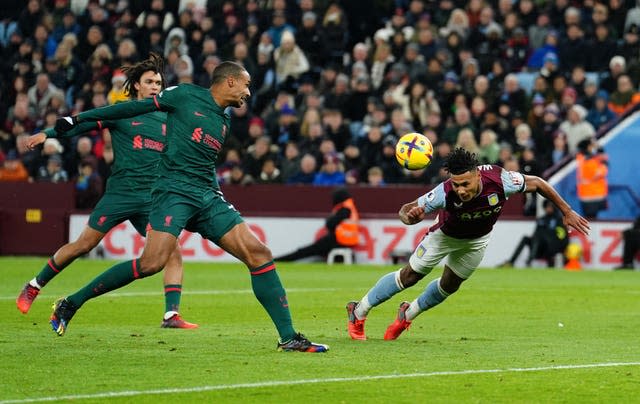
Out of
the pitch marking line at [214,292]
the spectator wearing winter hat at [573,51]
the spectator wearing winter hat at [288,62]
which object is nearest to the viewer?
the pitch marking line at [214,292]

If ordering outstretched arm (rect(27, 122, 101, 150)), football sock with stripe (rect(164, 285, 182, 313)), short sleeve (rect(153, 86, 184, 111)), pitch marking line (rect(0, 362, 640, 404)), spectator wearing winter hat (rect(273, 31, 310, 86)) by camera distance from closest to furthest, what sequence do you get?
1. pitch marking line (rect(0, 362, 640, 404))
2. outstretched arm (rect(27, 122, 101, 150))
3. short sleeve (rect(153, 86, 184, 111))
4. football sock with stripe (rect(164, 285, 182, 313))
5. spectator wearing winter hat (rect(273, 31, 310, 86))

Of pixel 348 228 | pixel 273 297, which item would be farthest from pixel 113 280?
pixel 348 228

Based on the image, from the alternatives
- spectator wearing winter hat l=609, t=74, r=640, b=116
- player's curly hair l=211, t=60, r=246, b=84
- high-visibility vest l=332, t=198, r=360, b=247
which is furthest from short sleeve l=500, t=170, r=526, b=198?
spectator wearing winter hat l=609, t=74, r=640, b=116

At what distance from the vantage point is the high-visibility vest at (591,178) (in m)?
23.6

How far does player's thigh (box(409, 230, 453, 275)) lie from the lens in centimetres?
1103

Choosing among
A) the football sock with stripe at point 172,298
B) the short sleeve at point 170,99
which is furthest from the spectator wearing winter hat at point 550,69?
the short sleeve at point 170,99

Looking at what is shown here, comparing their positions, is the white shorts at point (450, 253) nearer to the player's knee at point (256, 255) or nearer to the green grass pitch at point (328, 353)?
the green grass pitch at point (328, 353)

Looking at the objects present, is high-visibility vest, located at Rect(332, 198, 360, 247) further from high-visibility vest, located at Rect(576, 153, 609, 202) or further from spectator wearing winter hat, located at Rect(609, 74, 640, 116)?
spectator wearing winter hat, located at Rect(609, 74, 640, 116)

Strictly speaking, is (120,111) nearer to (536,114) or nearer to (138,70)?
(138,70)

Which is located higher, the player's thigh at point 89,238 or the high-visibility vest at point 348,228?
the high-visibility vest at point 348,228

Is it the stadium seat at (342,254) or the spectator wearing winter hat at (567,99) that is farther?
the stadium seat at (342,254)

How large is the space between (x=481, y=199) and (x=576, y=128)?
13.9 m

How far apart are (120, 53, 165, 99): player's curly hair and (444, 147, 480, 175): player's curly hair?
3.27m

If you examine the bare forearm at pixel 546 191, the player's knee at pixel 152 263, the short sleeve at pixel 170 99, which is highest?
the short sleeve at pixel 170 99
